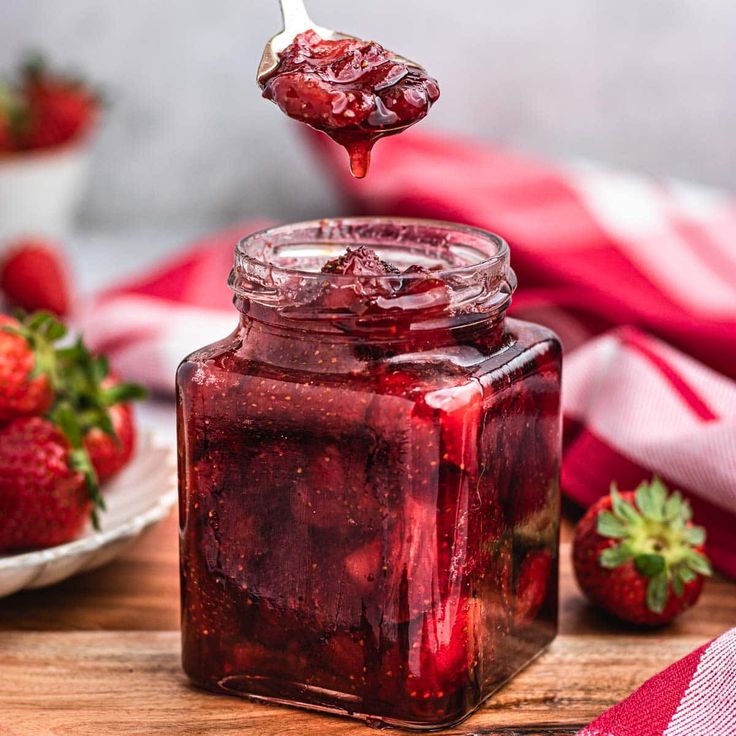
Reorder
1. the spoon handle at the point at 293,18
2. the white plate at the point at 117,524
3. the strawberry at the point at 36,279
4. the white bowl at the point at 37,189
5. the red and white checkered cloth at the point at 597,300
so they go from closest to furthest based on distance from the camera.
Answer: the spoon handle at the point at 293,18
the white plate at the point at 117,524
the red and white checkered cloth at the point at 597,300
the strawberry at the point at 36,279
the white bowl at the point at 37,189

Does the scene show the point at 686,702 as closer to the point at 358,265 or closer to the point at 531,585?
the point at 531,585

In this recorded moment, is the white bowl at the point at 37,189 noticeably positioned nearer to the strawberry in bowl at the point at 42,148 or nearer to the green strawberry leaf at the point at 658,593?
the strawberry in bowl at the point at 42,148

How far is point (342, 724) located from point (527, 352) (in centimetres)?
34

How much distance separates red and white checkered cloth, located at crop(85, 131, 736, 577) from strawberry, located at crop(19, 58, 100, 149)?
48cm

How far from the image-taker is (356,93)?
3.43 feet

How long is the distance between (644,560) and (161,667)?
1.48ft

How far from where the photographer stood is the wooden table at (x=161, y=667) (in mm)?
1084

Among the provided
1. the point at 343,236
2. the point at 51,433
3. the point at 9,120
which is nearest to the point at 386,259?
the point at 343,236

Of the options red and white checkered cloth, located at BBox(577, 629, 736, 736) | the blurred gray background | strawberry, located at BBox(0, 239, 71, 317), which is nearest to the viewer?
red and white checkered cloth, located at BBox(577, 629, 736, 736)

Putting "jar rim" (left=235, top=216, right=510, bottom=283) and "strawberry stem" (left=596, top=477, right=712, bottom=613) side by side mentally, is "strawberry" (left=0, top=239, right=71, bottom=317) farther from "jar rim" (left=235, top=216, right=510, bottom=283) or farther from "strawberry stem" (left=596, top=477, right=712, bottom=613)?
"strawberry stem" (left=596, top=477, right=712, bottom=613)

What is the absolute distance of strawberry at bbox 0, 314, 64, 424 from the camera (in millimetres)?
1342

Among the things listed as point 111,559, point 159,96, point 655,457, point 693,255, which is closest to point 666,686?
point 655,457

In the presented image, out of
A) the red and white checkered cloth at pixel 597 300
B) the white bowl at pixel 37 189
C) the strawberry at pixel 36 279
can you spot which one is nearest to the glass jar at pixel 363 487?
the red and white checkered cloth at pixel 597 300

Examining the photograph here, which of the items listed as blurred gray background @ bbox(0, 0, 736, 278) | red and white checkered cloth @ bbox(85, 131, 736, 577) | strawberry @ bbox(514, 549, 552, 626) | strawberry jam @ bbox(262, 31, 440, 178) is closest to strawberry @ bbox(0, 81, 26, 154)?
blurred gray background @ bbox(0, 0, 736, 278)
